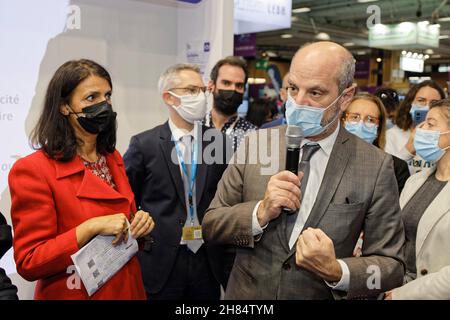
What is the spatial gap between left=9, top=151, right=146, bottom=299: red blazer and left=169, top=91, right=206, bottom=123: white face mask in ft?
2.85

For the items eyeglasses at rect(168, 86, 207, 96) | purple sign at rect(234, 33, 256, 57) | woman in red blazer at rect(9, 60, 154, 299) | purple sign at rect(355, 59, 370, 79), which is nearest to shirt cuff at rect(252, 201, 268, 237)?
woman in red blazer at rect(9, 60, 154, 299)

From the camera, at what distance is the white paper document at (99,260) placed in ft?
5.81

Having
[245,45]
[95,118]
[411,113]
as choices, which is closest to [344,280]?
[95,118]

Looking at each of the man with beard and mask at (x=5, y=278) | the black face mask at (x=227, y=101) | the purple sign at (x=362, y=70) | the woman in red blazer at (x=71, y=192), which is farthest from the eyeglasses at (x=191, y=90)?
the purple sign at (x=362, y=70)

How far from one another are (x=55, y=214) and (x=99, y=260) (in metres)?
0.26

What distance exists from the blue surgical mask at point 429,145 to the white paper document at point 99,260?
1.58 m

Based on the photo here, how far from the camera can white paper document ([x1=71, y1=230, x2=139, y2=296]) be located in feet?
5.81

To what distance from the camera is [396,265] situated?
1490 millimetres

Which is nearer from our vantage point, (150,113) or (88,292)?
(88,292)

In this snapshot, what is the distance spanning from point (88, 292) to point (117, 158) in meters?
0.69

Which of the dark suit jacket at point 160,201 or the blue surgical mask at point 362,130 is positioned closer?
the dark suit jacket at point 160,201

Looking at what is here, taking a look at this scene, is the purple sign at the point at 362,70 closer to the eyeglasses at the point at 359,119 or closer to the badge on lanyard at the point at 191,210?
the eyeglasses at the point at 359,119

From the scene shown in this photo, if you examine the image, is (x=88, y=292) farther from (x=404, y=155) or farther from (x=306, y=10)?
(x=306, y=10)

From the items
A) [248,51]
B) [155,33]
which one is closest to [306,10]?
[248,51]
